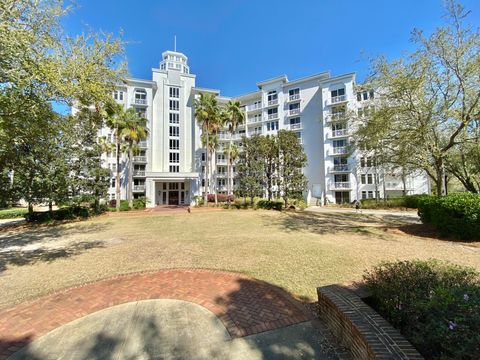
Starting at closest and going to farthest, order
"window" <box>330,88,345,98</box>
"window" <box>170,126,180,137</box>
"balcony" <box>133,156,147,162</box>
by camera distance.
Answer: "balcony" <box>133,156,147,162</box>, "window" <box>330,88,345,98</box>, "window" <box>170,126,180,137</box>

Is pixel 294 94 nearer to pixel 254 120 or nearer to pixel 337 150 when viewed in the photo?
→ pixel 254 120

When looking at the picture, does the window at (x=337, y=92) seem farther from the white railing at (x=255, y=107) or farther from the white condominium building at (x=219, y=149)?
the white railing at (x=255, y=107)

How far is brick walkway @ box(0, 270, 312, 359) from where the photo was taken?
4062 millimetres

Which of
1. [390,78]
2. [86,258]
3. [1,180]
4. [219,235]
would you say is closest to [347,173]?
[390,78]

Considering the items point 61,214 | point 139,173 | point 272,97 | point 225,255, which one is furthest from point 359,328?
point 272,97

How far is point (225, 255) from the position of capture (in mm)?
8328

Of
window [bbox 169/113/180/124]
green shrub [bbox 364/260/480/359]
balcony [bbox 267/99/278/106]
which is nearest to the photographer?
green shrub [bbox 364/260/480/359]

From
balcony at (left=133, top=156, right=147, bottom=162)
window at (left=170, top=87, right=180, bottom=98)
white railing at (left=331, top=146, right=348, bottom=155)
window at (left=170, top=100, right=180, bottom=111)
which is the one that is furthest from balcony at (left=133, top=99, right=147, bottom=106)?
white railing at (left=331, top=146, right=348, bottom=155)

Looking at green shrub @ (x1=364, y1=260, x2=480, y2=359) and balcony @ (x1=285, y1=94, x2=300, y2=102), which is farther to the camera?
balcony @ (x1=285, y1=94, x2=300, y2=102)

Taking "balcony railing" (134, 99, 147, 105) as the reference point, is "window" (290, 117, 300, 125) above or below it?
below

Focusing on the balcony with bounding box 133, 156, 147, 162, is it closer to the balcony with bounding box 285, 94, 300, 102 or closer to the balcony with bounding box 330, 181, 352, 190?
the balcony with bounding box 285, 94, 300, 102

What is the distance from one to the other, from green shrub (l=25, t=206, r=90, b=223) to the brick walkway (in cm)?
1735

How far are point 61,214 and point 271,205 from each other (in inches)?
768

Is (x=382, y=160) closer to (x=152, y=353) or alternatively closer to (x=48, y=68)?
(x=152, y=353)
